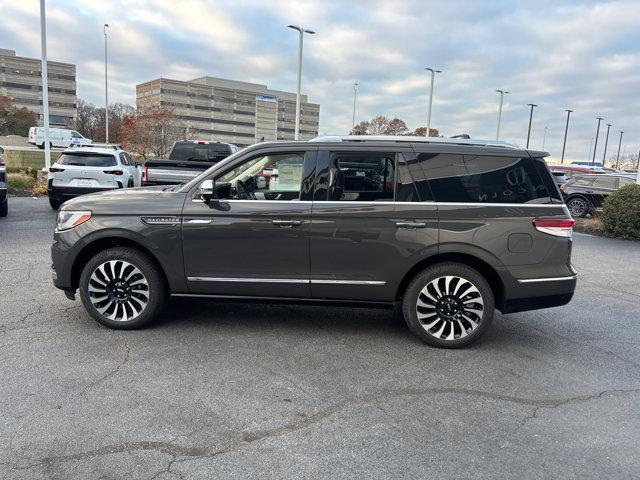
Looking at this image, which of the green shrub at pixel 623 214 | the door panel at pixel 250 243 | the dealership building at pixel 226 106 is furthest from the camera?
the dealership building at pixel 226 106

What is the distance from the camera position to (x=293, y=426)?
3.23 meters

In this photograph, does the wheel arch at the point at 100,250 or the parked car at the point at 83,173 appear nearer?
the wheel arch at the point at 100,250

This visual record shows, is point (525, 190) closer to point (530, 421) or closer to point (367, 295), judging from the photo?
point (367, 295)

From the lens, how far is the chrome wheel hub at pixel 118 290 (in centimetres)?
478

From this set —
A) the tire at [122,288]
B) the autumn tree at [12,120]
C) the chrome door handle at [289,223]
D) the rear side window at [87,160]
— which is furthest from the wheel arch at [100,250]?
the autumn tree at [12,120]

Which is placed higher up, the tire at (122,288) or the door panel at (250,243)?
the door panel at (250,243)

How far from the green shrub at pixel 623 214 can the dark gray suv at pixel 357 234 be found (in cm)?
984

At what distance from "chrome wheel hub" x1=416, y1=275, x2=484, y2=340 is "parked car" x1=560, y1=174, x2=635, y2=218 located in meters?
14.4

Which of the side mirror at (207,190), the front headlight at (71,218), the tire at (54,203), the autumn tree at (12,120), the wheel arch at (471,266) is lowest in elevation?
the tire at (54,203)

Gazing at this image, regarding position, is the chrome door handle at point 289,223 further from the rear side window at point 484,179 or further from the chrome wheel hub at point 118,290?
the chrome wheel hub at point 118,290

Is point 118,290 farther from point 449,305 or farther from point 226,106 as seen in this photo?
point 226,106

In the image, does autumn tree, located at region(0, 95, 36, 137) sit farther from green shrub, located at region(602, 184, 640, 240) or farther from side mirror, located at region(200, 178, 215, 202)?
side mirror, located at region(200, 178, 215, 202)

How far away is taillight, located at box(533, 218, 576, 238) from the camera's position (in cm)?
450

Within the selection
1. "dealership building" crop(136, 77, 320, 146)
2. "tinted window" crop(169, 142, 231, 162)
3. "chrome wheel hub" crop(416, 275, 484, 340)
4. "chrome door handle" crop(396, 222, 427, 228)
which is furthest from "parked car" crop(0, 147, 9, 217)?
"dealership building" crop(136, 77, 320, 146)
